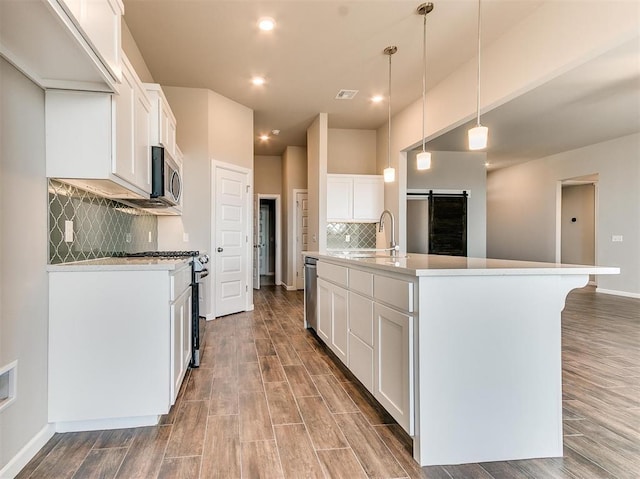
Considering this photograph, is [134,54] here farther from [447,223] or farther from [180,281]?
[447,223]

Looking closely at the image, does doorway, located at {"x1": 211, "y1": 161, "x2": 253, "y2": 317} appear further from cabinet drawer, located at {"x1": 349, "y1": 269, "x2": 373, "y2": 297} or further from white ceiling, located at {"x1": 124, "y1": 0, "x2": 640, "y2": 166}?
cabinet drawer, located at {"x1": 349, "y1": 269, "x2": 373, "y2": 297}

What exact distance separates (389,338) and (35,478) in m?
1.72

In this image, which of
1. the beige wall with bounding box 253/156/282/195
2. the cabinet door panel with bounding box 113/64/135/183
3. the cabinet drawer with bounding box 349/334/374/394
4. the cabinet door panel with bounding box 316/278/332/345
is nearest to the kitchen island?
the cabinet drawer with bounding box 349/334/374/394

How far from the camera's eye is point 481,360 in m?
1.76

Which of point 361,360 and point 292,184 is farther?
point 292,184

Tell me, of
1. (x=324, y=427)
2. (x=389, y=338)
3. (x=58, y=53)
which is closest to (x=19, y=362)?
(x=58, y=53)

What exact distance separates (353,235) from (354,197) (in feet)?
2.28

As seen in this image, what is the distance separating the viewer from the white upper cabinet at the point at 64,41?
131 cm

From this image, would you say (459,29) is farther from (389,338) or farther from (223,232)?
(223,232)

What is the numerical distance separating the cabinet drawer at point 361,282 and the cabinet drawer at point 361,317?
4cm

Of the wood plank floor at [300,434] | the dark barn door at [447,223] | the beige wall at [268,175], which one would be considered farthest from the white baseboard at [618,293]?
the beige wall at [268,175]

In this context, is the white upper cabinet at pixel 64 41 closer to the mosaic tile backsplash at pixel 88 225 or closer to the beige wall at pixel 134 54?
the mosaic tile backsplash at pixel 88 225

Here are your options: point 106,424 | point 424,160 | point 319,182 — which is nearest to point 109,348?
point 106,424

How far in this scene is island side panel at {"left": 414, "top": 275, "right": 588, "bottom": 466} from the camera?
1.71 meters
